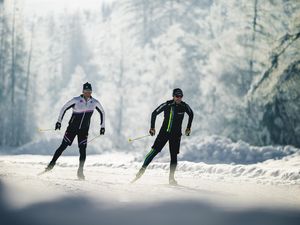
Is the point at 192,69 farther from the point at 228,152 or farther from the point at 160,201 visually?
the point at 160,201

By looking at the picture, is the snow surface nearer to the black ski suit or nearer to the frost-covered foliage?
the black ski suit

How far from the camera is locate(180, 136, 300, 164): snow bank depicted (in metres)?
18.0

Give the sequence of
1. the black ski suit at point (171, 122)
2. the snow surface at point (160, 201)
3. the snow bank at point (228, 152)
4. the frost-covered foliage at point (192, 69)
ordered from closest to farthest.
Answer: the snow surface at point (160, 201)
the black ski suit at point (171, 122)
the snow bank at point (228, 152)
the frost-covered foliage at point (192, 69)

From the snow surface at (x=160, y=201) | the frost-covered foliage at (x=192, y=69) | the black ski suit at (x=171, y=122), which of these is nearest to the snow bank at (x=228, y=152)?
the frost-covered foliage at (x=192, y=69)

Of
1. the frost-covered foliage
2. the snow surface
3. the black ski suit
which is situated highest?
the frost-covered foliage

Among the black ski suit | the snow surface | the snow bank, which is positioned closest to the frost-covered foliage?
the snow bank

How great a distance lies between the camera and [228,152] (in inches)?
727

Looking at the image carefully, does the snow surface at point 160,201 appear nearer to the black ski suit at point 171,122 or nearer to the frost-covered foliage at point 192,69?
the black ski suit at point 171,122

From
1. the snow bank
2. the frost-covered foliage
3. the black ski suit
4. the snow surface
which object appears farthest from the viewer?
the frost-covered foliage

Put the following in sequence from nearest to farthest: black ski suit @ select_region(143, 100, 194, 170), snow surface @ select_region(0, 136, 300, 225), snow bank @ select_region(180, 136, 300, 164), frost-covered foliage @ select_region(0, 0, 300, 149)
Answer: snow surface @ select_region(0, 136, 300, 225) → black ski suit @ select_region(143, 100, 194, 170) → snow bank @ select_region(180, 136, 300, 164) → frost-covered foliage @ select_region(0, 0, 300, 149)

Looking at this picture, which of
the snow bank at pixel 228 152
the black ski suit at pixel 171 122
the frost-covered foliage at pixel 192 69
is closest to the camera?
the black ski suit at pixel 171 122

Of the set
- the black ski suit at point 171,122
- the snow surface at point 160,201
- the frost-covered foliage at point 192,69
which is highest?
the frost-covered foliage at point 192,69

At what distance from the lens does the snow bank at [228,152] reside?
18000 millimetres

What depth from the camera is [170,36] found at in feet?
113
